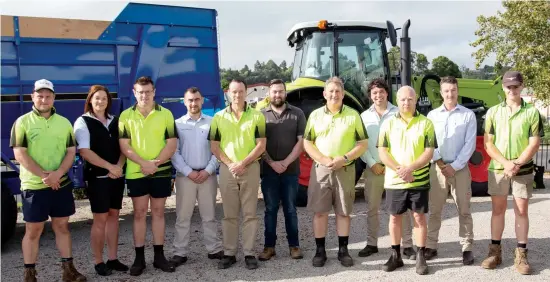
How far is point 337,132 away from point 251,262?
4.70 ft

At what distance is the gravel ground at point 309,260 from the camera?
4.17 m

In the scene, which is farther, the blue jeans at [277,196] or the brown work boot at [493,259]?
the blue jeans at [277,196]

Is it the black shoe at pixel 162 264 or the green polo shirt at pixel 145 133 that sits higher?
the green polo shirt at pixel 145 133

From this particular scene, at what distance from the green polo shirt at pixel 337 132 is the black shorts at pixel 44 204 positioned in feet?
7.25

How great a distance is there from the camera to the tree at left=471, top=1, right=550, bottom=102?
17.4 m

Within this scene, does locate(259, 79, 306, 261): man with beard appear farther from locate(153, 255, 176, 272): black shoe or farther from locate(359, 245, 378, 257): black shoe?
locate(153, 255, 176, 272): black shoe

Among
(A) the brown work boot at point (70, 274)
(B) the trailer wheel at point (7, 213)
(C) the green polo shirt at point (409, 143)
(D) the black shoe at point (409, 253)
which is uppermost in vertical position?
(C) the green polo shirt at point (409, 143)

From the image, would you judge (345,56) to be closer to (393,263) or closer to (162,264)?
(393,263)

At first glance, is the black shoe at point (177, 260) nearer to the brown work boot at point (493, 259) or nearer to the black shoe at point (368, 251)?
the black shoe at point (368, 251)

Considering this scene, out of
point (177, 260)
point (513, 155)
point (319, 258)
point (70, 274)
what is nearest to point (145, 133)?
point (177, 260)

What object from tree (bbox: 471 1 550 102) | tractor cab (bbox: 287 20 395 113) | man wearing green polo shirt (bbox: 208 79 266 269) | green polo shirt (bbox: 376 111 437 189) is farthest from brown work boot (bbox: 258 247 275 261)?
tree (bbox: 471 1 550 102)

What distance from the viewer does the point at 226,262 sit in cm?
447

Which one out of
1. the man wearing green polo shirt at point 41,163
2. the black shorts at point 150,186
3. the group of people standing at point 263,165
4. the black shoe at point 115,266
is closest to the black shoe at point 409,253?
the group of people standing at point 263,165

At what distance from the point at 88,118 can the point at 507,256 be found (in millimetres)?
4078
